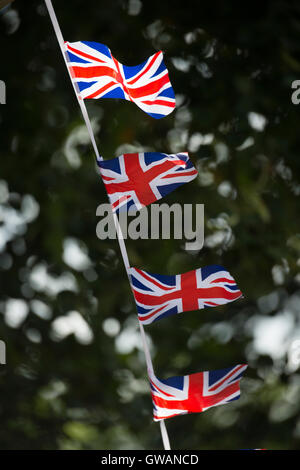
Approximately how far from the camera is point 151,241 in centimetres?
107

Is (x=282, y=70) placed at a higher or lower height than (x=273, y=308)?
higher

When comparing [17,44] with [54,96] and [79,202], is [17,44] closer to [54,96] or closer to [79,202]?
[54,96]

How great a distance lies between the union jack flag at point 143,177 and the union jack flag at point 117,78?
0.22 feet

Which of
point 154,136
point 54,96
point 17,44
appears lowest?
point 154,136

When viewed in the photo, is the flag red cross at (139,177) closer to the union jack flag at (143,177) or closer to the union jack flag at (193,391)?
the union jack flag at (143,177)

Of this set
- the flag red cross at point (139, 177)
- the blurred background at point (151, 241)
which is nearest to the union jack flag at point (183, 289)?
the flag red cross at point (139, 177)

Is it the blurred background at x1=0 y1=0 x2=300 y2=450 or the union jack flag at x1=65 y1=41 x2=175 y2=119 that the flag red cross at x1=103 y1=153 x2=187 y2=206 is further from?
the blurred background at x1=0 y1=0 x2=300 y2=450

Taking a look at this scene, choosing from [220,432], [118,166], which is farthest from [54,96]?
[220,432]

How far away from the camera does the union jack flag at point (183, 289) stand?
0.70 metres

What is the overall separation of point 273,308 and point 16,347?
1.77 feet

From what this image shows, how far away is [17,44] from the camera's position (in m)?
1.07

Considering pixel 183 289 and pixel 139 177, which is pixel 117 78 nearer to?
pixel 139 177

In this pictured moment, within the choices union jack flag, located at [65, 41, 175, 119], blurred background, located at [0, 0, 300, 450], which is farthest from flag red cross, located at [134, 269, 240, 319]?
blurred background, located at [0, 0, 300, 450]

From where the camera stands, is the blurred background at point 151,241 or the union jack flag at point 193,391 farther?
the blurred background at point 151,241
